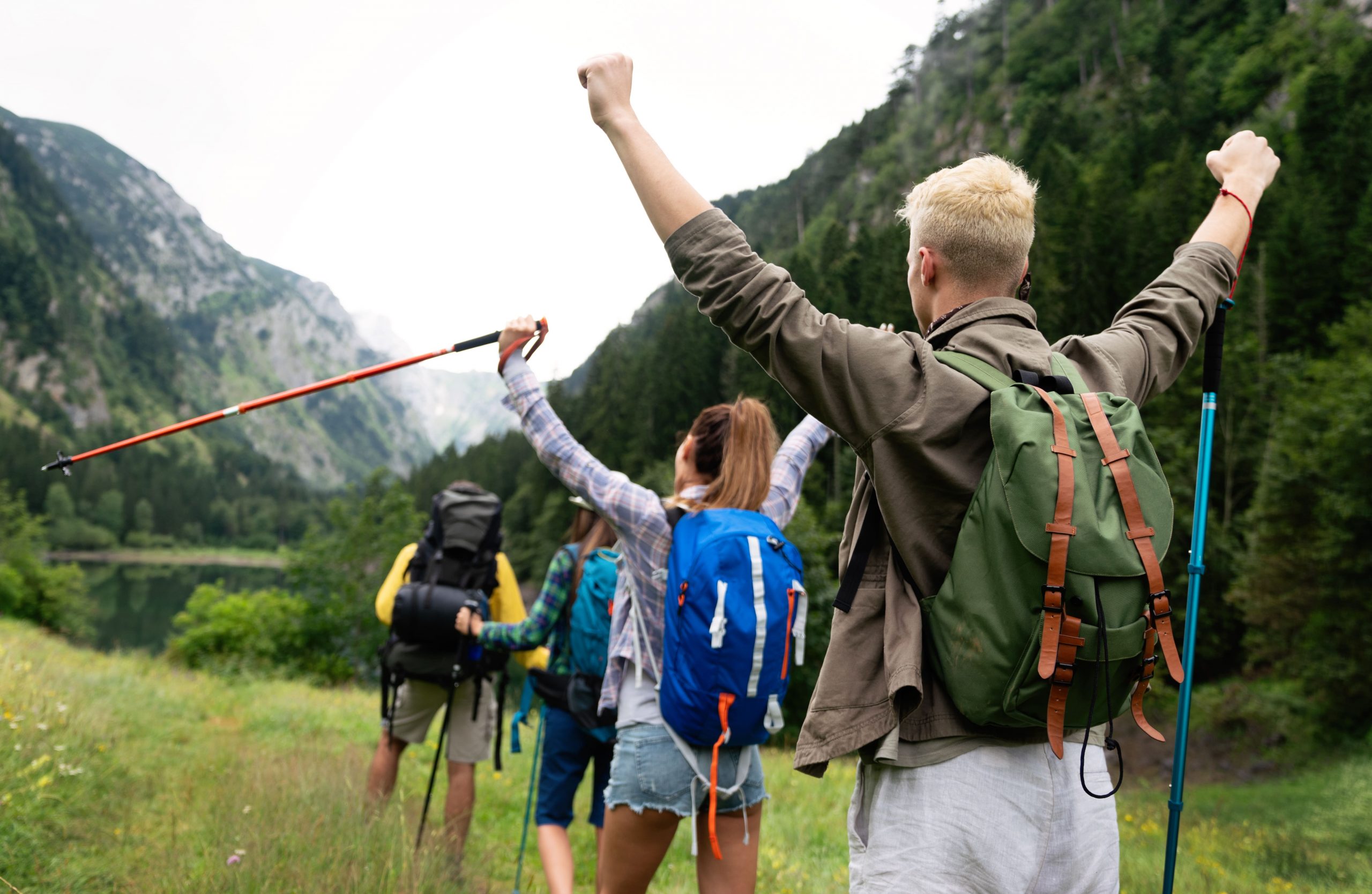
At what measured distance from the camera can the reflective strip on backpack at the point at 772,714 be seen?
2.83 meters

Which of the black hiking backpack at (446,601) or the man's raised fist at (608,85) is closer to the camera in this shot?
the man's raised fist at (608,85)

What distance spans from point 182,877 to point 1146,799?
1587 centimetres

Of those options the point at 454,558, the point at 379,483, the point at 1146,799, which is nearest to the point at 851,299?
the point at 379,483

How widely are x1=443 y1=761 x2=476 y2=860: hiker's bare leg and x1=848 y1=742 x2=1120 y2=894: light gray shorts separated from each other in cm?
374

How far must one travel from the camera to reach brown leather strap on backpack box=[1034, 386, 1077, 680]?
139 cm

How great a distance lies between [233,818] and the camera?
4738 mm

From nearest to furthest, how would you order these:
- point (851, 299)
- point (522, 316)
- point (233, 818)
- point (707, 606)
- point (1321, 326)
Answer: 1. point (707, 606)
2. point (522, 316)
3. point (233, 818)
4. point (1321, 326)
5. point (851, 299)

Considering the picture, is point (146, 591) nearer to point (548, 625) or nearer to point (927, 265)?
point (548, 625)

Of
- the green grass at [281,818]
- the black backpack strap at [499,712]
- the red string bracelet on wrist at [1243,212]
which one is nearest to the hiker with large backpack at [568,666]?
the green grass at [281,818]

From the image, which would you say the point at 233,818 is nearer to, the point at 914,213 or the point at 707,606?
the point at 707,606

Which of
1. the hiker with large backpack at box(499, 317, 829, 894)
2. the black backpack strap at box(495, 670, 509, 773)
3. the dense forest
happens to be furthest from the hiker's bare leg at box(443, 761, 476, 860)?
the dense forest

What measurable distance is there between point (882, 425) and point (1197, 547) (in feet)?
3.84

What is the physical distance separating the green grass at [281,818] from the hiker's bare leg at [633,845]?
58.1 inches

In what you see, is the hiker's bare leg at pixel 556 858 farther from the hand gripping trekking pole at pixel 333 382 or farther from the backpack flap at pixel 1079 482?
the backpack flap at pixel 1079 482
